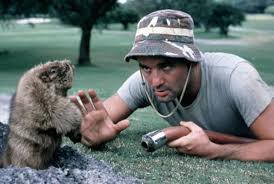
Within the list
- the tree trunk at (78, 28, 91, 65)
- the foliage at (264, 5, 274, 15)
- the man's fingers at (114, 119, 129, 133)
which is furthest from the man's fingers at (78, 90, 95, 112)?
the foliage at (264, 5, 274, 15)

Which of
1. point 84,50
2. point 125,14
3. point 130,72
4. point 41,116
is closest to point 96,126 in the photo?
point 41,116

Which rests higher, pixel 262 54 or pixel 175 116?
pixel 175 116

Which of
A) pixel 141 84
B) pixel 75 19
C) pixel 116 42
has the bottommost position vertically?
pixel 116 42

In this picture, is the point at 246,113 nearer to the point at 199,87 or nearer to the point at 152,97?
the point at 199,87

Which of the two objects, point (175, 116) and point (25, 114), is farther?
point (175, 116)

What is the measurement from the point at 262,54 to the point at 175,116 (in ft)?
85.7

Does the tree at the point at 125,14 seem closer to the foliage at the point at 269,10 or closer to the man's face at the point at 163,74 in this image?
the foliage at the point at 269,10

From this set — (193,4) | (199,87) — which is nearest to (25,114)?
(199,87)

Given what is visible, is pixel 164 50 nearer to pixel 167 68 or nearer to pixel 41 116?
pixel 167 68

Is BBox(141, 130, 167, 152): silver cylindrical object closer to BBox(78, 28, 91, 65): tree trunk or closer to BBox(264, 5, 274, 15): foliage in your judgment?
BBox(78, 28, 91, 65): tree trunk

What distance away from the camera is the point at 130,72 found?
21594 millimetres

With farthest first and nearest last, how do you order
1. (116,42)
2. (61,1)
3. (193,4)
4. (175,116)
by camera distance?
(116,42) → (193,4) → (61,1) → (175,116)

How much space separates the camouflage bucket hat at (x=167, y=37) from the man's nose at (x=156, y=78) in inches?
6.0

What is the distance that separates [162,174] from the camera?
319 centimetres
